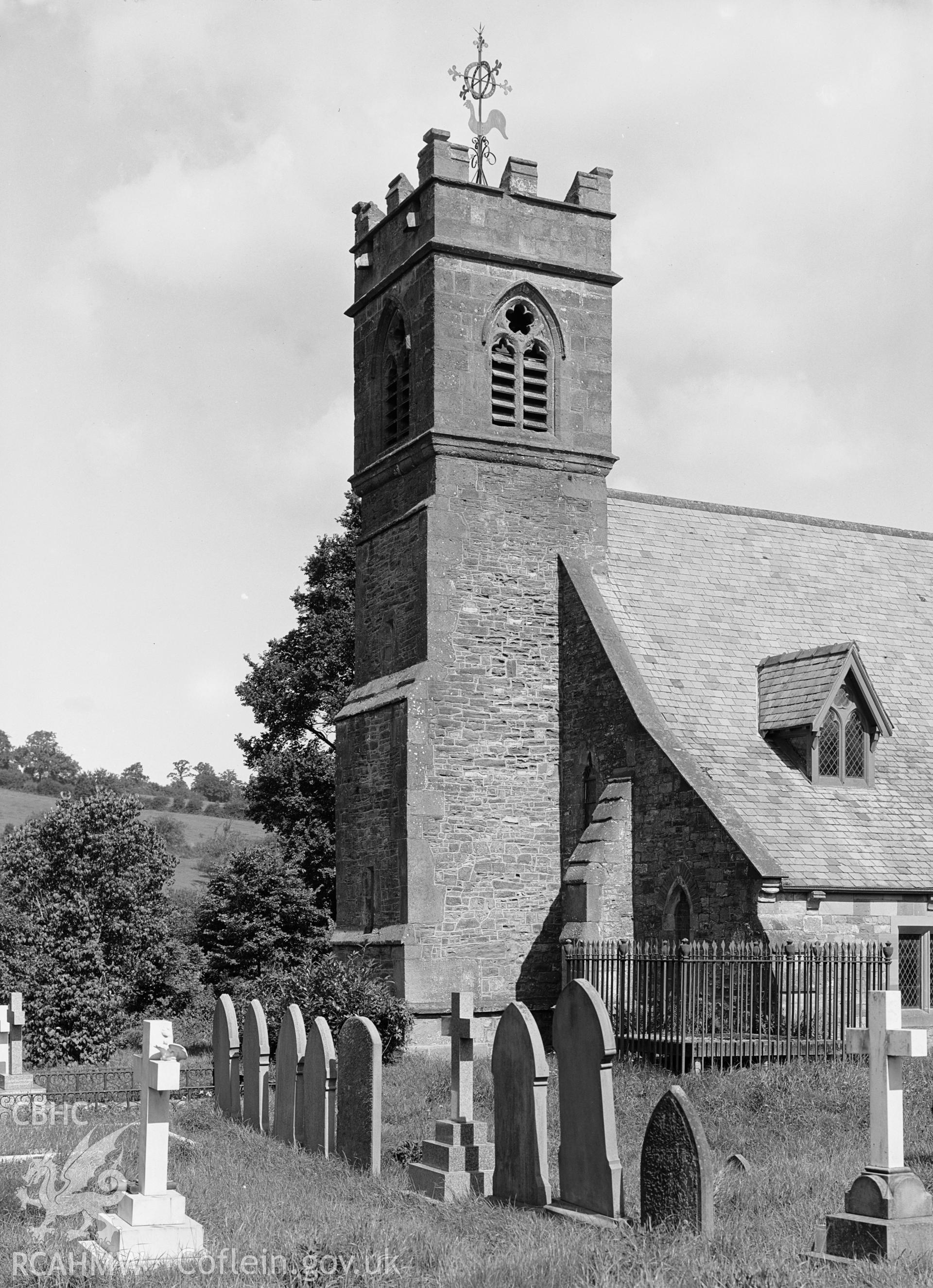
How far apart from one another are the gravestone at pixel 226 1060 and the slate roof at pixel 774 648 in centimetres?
784

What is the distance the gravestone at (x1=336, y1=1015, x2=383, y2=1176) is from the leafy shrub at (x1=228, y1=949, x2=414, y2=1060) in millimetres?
7871

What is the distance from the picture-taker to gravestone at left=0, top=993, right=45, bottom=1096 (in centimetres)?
2167

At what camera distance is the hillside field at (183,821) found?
86.6 metres

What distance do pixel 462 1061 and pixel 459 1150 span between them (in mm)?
845

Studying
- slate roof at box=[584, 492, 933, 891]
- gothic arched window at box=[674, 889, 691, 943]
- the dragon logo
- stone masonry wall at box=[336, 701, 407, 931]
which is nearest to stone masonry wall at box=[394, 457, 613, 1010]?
stone masonry wall at box=[336, 701, 407, 931]

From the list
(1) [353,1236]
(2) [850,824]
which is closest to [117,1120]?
(1) [353,1236]

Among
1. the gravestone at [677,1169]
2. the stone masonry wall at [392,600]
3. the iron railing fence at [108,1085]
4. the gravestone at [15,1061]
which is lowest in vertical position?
the iron railing fence at [108,1085]

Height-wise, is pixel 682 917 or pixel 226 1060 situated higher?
pixel 682 917

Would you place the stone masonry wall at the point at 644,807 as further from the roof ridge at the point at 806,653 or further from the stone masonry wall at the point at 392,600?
the roof ridge at the point at 806,653

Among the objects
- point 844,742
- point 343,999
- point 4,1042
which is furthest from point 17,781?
point 844,742

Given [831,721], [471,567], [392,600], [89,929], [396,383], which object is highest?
[396,383]

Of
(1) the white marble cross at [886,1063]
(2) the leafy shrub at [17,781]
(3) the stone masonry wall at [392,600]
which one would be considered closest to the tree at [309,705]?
(3) the stone masonry wall at [392,600]

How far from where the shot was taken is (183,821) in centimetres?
10356

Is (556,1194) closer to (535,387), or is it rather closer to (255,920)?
(535,387)
